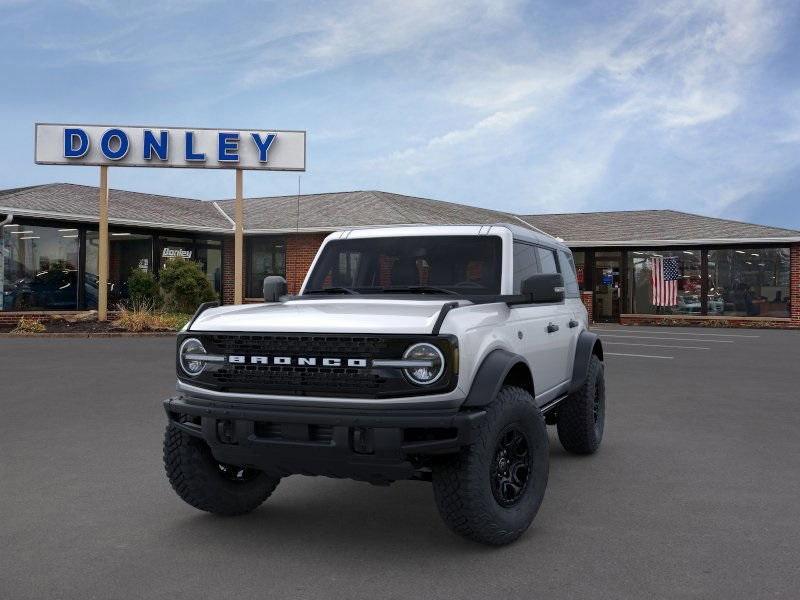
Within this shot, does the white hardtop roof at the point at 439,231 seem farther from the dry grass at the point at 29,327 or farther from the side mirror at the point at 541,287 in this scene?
the dry grass at the point at 29,327

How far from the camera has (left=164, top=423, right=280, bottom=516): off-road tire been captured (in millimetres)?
4645

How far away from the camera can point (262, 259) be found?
29.2 metres

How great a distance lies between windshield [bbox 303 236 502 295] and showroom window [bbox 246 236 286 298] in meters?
22.7

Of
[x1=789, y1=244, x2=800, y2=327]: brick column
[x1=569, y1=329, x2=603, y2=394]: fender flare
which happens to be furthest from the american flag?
[x1=569, y1=329, x2=603, y2=394]: fender flare

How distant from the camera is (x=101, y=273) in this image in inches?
888

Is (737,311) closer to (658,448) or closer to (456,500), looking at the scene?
(658,448)

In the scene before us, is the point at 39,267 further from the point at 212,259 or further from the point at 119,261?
the point at 212,259

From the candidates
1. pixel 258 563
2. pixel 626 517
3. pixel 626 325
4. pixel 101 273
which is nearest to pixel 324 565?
pixel 258 563

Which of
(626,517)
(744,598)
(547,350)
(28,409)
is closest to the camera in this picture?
(744,598)

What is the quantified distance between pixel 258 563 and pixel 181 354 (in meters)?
1.28

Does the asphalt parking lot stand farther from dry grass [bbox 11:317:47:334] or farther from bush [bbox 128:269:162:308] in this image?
bush [bbox 128:269:162:308]

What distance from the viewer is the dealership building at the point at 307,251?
24375mm

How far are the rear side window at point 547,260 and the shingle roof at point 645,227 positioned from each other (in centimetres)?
2325

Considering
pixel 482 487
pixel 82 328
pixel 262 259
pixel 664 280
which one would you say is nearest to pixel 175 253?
pixel 262 259
